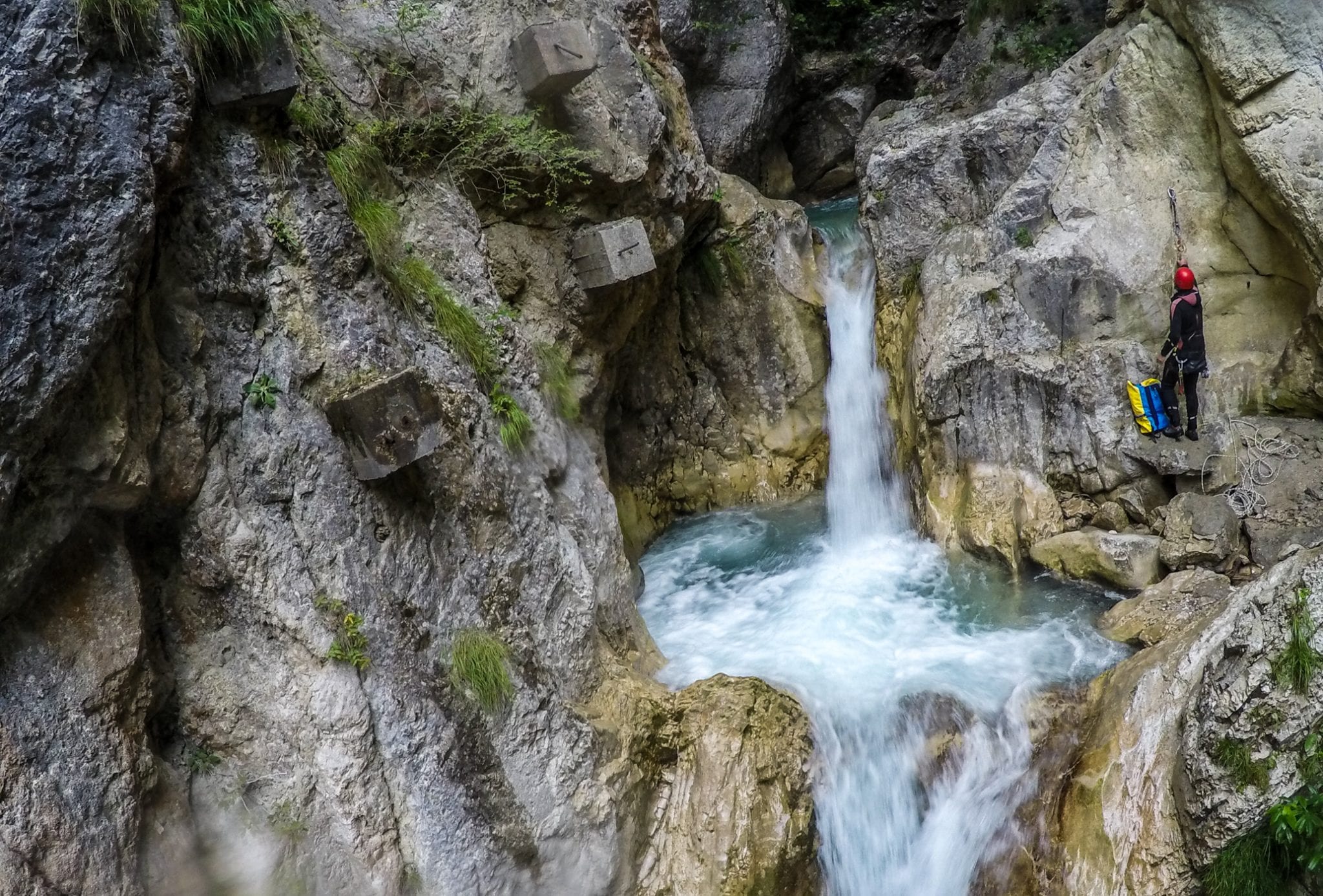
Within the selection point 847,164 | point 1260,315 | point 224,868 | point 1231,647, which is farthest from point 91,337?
point 847,164

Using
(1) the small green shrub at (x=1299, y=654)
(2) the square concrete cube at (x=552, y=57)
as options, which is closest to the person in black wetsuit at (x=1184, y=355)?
(1) the small green shrub at (x=1299, y=654)

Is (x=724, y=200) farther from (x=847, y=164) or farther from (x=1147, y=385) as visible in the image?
(x=847, y=164)

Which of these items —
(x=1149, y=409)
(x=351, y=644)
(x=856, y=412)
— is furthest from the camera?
(x=856, y=412)

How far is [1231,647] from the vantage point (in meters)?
4.64

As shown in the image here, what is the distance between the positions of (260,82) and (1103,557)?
7.36 metres

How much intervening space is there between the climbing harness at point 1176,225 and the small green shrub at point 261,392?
7915mm

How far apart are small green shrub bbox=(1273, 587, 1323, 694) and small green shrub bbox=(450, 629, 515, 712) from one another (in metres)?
4.28

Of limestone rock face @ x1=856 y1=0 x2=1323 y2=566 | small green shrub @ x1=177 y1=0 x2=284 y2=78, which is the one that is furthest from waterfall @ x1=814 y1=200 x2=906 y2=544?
small green shrub @ x1=177 y1=0 x2=284 y2=78

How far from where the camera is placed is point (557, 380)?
7207 mm

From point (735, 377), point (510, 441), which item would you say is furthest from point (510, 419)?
point (735, 377)

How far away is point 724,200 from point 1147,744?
7.50 metres

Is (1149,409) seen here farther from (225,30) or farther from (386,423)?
(225,30)

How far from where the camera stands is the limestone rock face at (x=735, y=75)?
1505 cm

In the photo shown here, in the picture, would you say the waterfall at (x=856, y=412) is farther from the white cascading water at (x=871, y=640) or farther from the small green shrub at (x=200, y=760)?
the small green shrub at (x=200, y=760)
